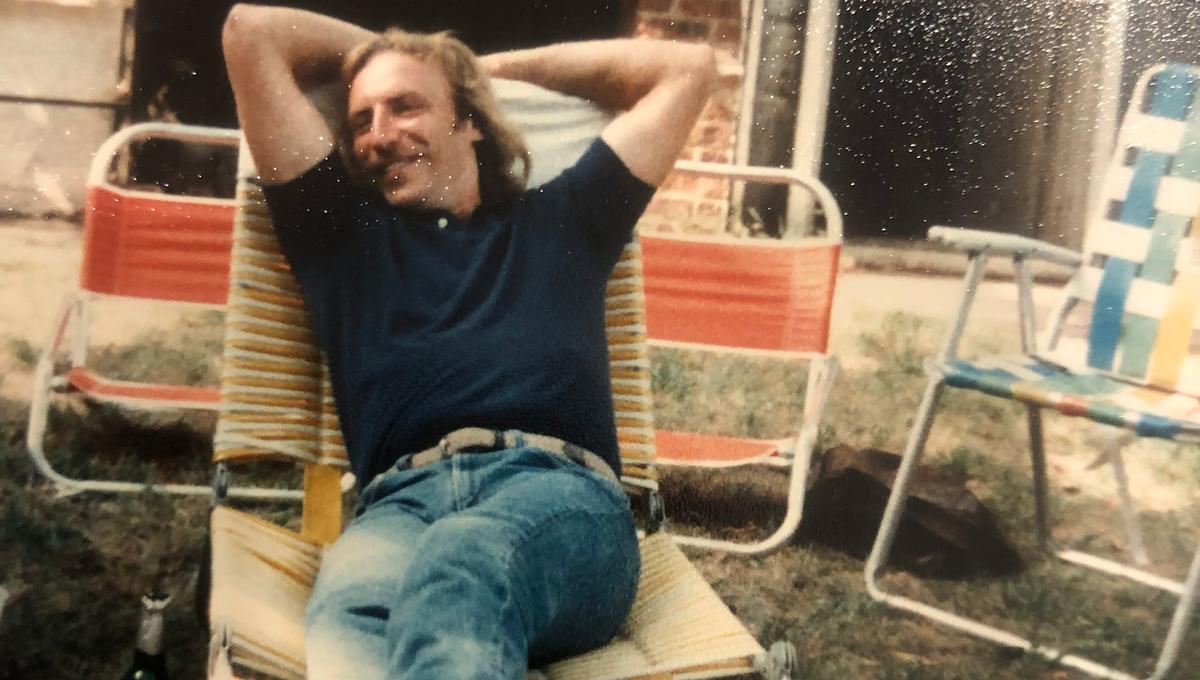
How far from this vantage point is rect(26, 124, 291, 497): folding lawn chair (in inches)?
65.0

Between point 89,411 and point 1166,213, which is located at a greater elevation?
point 1166,213

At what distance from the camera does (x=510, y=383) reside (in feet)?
4.24

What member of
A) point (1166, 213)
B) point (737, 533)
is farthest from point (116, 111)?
point (1166, 213)

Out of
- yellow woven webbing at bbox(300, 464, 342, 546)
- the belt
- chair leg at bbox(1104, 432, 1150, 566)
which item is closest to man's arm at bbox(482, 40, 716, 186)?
the belt

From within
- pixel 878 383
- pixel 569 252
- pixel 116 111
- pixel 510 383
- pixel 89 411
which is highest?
pixel 116 111

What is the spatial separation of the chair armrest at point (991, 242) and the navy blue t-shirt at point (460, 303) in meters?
0.54

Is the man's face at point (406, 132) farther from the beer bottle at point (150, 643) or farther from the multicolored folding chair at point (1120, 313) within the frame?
the multicolored folding chair at point (1120, 313)

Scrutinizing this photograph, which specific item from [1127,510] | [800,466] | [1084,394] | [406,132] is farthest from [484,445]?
[1127,510]

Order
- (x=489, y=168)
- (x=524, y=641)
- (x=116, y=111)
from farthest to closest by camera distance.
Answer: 1. (x=116, y=111)
2. (x=489, y=168)
3. (x=524, y=641)

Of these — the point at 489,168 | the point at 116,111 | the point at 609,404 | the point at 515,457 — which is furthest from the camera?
the point at 116,111

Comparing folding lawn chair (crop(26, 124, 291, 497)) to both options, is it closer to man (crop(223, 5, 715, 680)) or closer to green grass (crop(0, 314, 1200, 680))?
green grass (crop(0, 314, 1200, 680))

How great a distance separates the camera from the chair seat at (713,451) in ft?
5.70

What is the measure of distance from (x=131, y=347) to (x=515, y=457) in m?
1.02

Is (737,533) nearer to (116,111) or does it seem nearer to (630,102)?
(630,102)
